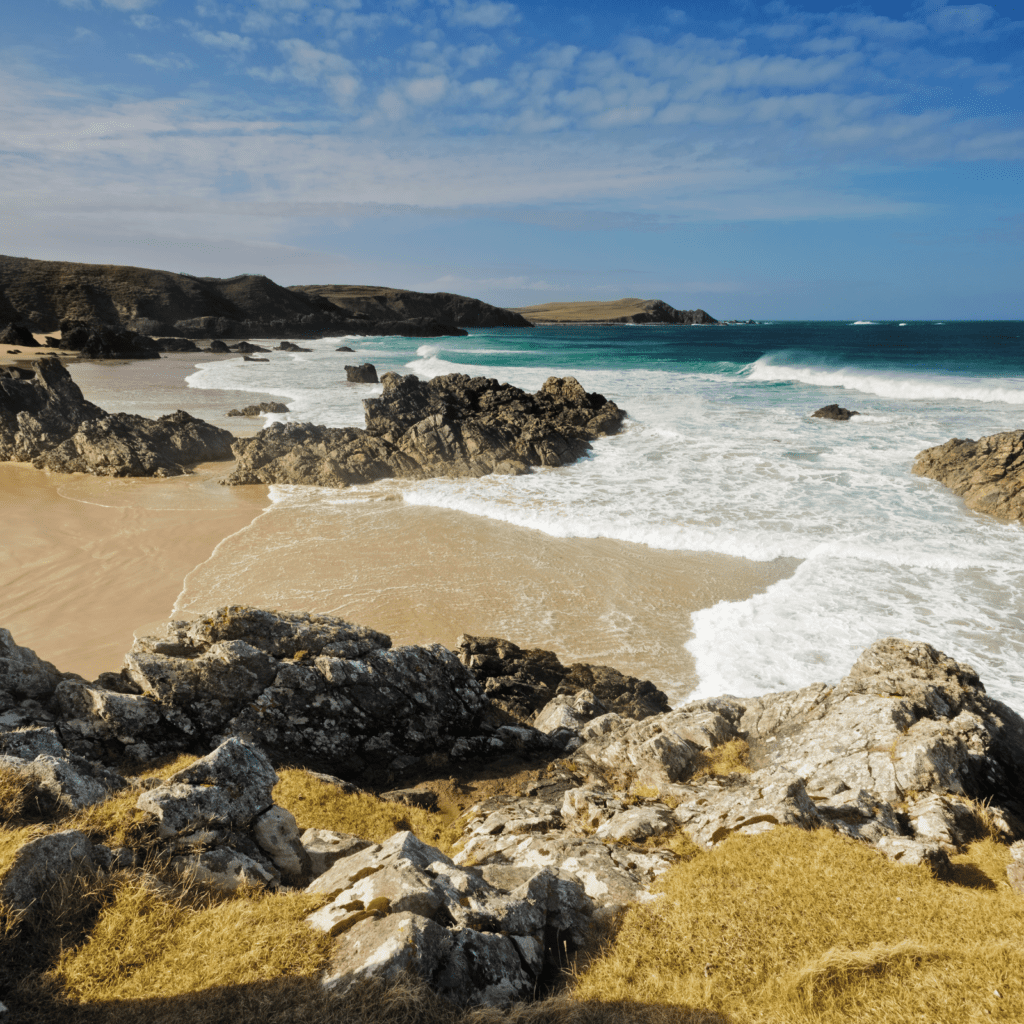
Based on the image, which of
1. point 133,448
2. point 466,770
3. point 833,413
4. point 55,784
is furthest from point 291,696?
point 833,413

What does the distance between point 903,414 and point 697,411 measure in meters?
12.7

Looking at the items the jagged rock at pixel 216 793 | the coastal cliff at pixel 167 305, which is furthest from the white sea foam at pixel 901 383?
the coastal cliff at pixel 167 305

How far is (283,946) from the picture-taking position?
4.02 metres

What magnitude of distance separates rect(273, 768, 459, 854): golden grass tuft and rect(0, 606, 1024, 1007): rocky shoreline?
304 millimetres

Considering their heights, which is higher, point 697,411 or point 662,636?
point 697,411

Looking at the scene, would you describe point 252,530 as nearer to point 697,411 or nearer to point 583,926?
point 583,926

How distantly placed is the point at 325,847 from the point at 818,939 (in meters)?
4.16

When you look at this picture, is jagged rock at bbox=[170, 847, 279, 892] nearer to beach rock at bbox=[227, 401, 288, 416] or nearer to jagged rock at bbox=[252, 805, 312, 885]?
jagged rock at bbox=[252, 805, 312, 885]

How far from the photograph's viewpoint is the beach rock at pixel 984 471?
1928cm

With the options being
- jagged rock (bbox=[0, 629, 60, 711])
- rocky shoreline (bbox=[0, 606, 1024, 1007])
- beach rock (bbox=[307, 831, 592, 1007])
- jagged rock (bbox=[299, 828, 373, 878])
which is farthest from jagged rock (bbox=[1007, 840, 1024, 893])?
jagged rock (bbox=[0, 629, 60, 711])

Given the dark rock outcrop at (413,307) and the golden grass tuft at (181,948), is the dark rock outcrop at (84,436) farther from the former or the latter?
the dark rock outcrop at (413,307)

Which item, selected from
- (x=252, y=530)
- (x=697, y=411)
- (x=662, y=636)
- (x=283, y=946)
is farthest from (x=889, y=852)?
(x=697, y=411)

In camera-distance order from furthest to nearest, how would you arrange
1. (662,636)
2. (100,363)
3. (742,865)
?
(100,363), (662,636), (742,865)

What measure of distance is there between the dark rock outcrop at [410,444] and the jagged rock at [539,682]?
14045 mm
